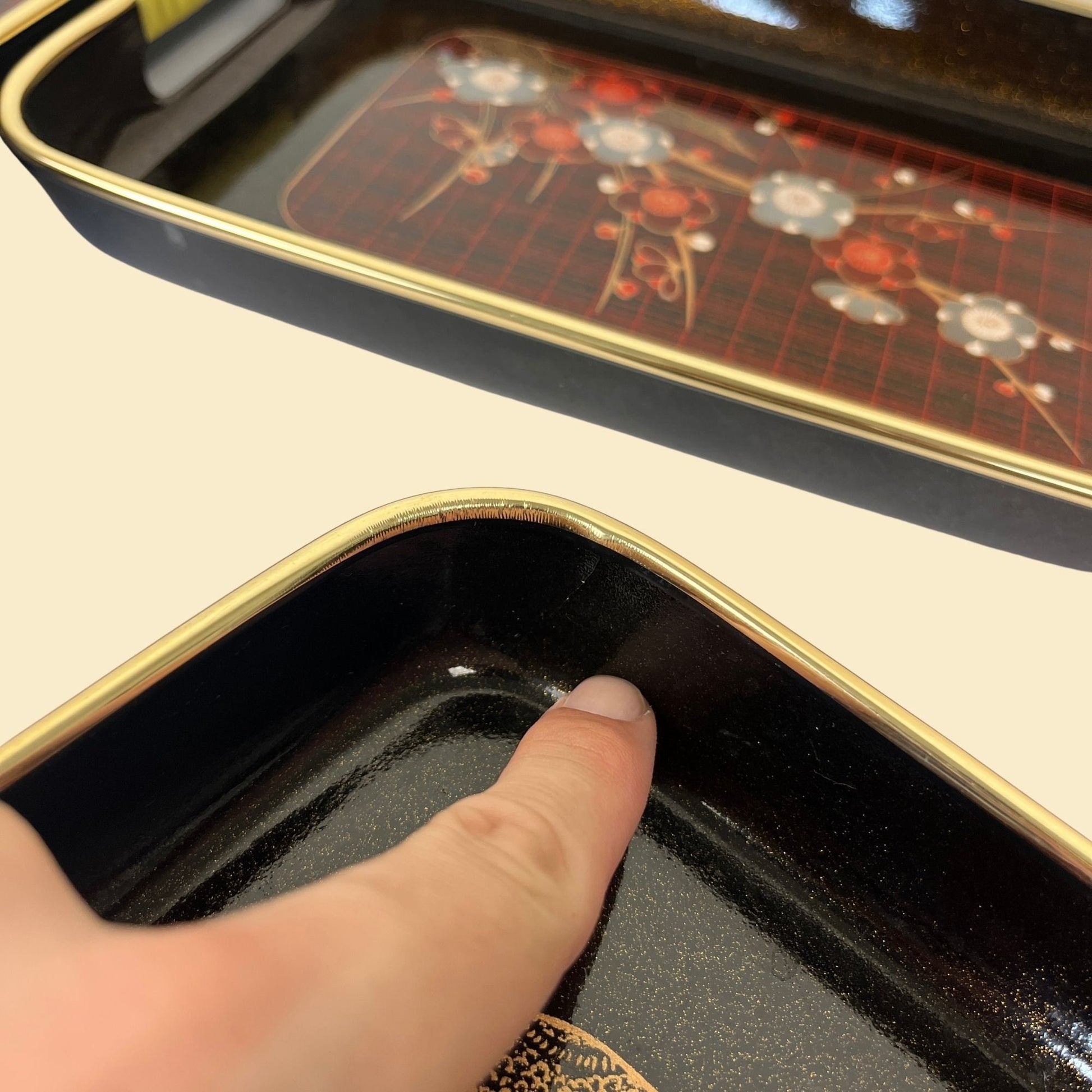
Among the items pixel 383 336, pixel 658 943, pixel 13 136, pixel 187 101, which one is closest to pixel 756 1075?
pixel 658 943

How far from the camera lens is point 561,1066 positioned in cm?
56

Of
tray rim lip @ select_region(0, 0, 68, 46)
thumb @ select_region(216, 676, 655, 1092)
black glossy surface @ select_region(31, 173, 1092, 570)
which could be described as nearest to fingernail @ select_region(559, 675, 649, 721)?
thumb @ select_region(216, 676, 655, 1092)

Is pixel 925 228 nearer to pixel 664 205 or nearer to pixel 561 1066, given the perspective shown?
pixel 664 205

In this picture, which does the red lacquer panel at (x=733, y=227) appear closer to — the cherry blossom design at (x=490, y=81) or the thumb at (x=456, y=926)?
the cherry blossom design at (x=490, y=81)

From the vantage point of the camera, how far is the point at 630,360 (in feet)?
2.09

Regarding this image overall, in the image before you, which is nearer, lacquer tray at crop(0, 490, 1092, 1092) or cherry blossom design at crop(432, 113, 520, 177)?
lacquer tray at crop(0, 490, 1092, 1092)

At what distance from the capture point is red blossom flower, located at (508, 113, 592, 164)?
919 mm

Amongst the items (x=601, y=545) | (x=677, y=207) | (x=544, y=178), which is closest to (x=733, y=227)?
(x=677, y=207)

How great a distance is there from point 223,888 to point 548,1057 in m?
0.20

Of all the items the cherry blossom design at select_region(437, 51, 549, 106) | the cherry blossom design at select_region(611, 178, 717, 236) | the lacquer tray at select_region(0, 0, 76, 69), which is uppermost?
the lacquer tray at select_region(0, 0, 76, 69)

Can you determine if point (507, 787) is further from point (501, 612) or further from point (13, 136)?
point (13, 136)

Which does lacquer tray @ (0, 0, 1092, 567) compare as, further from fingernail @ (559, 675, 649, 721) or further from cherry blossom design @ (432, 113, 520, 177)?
fingernail @ (559, 675, 649, 721)

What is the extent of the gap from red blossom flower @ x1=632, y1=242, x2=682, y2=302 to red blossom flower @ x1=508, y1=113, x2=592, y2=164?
129mm

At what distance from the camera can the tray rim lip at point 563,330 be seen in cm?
61
